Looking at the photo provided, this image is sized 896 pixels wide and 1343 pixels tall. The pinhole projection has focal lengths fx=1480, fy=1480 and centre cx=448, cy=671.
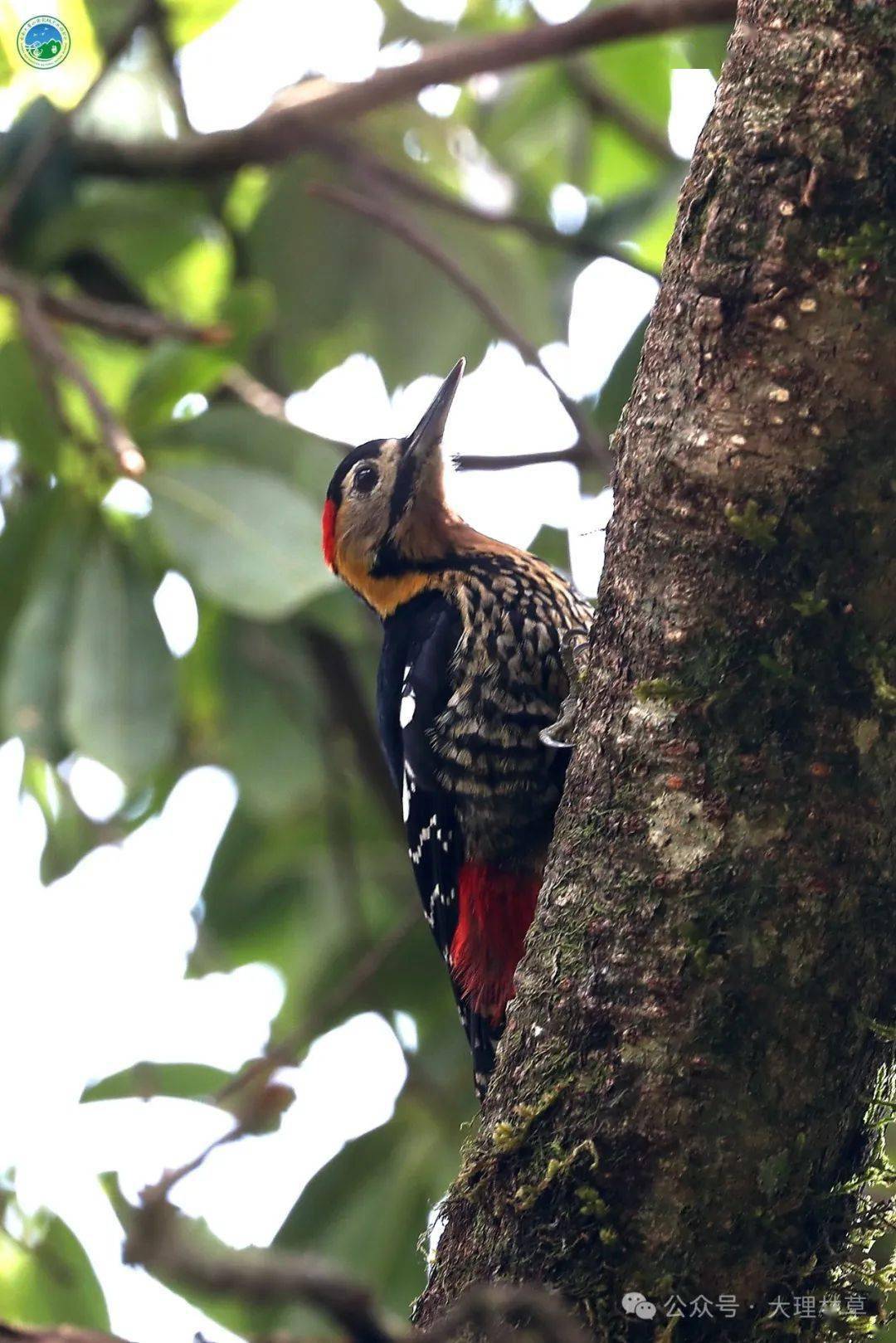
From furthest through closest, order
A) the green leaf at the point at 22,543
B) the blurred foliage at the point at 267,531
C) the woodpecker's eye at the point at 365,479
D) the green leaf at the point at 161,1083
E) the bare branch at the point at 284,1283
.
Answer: the woodpecker's eye at the point at 365,479 → the green leaf at the point at 161,1083 → the green leaf at the point at 22,543 → the blurred foliage at the point at 267,531 → the bare branch at the point at 284,1283

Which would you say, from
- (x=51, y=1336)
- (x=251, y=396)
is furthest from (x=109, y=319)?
(x=51, y=1336)

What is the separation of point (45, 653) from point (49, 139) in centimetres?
138

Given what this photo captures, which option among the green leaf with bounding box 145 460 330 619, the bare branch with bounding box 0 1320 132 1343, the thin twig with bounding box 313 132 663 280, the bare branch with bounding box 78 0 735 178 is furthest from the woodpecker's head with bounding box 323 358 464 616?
the bare branch with bounding box 0 1320 132 1343

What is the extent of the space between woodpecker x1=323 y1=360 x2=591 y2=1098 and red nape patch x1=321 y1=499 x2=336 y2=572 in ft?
1.53

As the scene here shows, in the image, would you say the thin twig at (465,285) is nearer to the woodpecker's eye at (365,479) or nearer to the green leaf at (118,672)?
the woodpecker's eye at (365,479)

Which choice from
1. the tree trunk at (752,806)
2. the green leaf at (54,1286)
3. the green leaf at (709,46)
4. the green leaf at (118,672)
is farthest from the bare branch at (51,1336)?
the green leaf at (709,46)

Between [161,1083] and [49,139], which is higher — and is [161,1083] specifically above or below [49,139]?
below

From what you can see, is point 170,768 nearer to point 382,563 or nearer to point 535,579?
point 382,563

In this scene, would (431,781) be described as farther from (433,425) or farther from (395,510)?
(433,425)

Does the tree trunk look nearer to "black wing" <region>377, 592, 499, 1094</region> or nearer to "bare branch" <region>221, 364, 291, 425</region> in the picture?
"black wing" <region>377, 592, 499, 1094</region>

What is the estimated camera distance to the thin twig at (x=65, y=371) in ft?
11.1

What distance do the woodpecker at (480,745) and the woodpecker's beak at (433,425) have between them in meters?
0.36

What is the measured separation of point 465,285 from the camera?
154 inches

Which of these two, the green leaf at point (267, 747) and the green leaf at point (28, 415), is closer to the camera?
the green leaf at point (28, 415)
